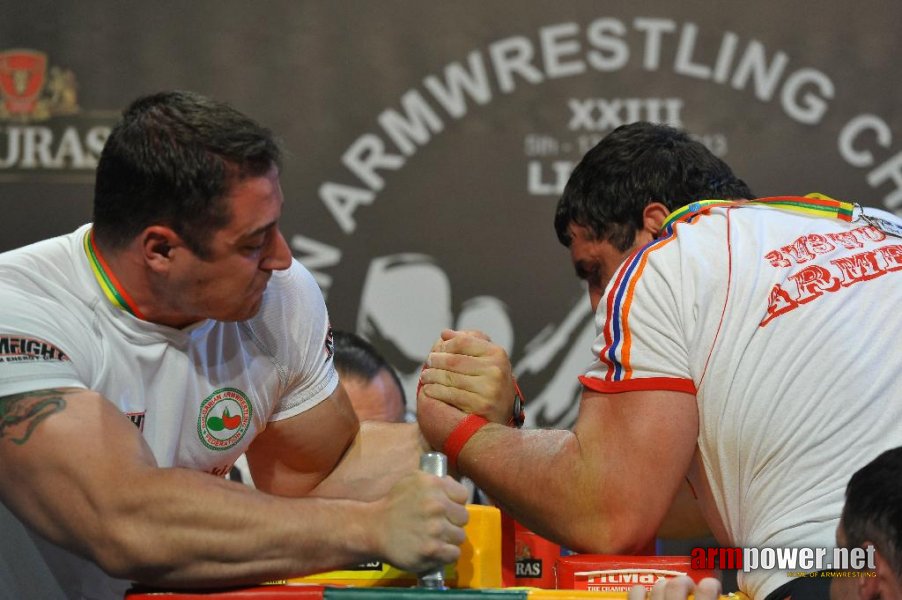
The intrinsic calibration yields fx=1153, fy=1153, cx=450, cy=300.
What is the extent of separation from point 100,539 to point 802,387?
3.08 feet

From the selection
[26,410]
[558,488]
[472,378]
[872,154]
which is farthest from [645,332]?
[872,154]

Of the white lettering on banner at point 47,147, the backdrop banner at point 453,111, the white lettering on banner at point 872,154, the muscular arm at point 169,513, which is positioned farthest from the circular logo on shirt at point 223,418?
the white lettering on banner at point 872,154

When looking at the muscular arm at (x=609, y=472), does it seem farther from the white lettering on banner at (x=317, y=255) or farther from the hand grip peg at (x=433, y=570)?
the white lettering on banner at (x=317, y=255)

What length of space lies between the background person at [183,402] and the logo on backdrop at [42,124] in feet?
4.64

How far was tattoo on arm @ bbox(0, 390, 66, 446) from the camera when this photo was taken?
1.41m

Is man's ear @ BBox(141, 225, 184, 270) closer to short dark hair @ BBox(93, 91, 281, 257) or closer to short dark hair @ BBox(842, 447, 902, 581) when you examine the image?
short dark hair @ BBox(93, 91, 281, 257)

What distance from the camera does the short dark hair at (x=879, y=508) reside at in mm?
1320

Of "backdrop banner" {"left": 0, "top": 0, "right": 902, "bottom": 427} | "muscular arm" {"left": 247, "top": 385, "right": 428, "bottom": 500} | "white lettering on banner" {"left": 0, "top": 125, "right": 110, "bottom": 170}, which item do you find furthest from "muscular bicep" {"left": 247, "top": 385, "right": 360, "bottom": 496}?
"white lettering on banner" {"left": 0, "top": 125, "right": 110, "bottom": 170}

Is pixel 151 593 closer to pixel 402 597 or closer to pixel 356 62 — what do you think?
pixel 402 597

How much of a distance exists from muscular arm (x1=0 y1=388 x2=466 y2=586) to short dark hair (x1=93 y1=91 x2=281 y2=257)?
33 cm

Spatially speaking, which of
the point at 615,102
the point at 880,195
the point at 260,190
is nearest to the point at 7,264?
the point at 260,190

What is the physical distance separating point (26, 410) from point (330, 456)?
69 centimetres

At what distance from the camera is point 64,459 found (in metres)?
1.39

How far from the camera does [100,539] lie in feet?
4.52
